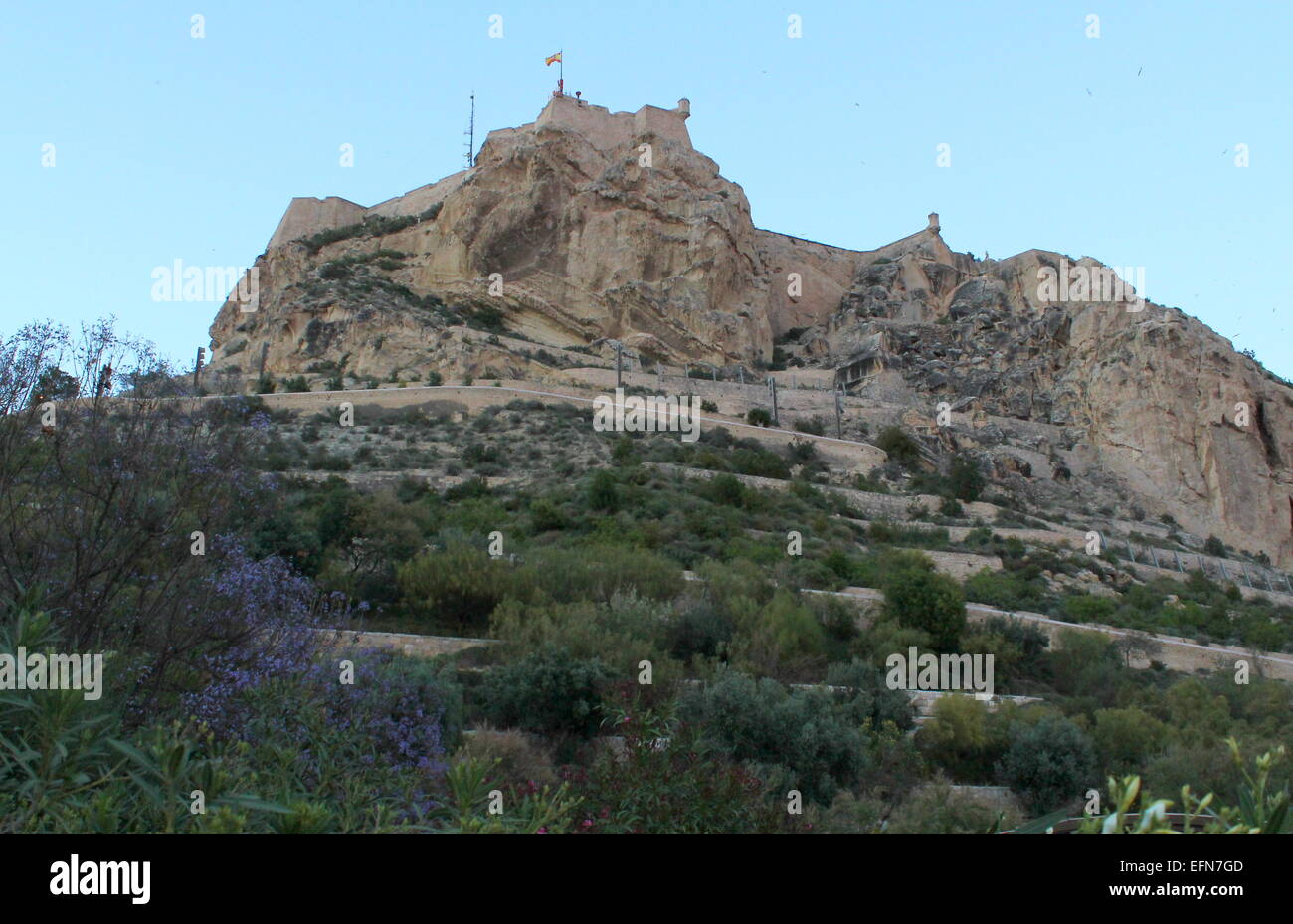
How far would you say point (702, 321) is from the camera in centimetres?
3444

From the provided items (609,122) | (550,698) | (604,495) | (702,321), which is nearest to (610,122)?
(609,122)

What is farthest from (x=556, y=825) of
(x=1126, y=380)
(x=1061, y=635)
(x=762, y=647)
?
(x=1126, y=380)

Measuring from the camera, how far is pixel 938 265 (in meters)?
41.7

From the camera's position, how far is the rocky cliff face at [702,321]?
30.4 meters

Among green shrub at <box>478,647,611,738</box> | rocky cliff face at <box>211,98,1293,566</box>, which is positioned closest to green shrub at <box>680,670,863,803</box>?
green shrub at <box>478,647,611,738</box>

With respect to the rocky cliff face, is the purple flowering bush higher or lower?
lower

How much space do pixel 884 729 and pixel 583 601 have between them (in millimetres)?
3447

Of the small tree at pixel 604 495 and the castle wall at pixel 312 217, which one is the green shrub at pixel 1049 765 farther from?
the castle wall at pixel 312 217

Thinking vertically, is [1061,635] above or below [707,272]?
below

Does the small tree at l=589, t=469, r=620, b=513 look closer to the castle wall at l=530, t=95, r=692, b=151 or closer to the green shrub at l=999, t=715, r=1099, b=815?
the green shrub at l=999, t=715, r=1099, b=815

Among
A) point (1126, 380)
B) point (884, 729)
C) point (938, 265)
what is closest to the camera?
point (884, 729)

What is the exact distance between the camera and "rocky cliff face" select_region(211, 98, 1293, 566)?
30.4m

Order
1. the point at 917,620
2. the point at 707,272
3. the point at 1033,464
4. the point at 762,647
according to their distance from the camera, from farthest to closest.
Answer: the point at 707,272, the point at 1033,464, the point at 917,620, the point at 762,647

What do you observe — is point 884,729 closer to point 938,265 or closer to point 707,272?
point 707,272
